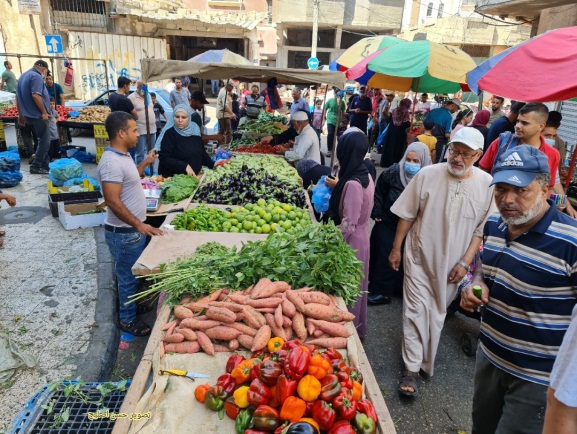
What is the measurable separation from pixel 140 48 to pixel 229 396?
23.1 metres

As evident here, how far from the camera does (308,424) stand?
73.5 inches

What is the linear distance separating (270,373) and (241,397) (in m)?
0.20

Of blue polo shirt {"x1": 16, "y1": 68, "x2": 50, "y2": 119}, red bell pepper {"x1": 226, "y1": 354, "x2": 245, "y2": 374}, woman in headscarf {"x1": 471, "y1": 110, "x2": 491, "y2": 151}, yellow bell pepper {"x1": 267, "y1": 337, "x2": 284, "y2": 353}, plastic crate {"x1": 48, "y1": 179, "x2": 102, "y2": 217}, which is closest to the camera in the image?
red bell pepper {"x1": 226, "y1": 354, "x2": 245, "y2": 374}

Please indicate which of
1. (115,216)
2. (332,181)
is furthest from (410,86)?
(115,216)

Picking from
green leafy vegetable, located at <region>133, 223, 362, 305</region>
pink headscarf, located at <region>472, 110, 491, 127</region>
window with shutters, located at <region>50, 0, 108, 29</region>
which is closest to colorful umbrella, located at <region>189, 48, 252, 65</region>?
pink headscarf, located at <region>472, 110, 491, 127</region>

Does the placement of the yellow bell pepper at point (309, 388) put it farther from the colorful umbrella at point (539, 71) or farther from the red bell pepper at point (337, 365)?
the colorful umbrella at point (539, 71)

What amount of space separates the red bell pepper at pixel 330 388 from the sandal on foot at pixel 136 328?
110 inches

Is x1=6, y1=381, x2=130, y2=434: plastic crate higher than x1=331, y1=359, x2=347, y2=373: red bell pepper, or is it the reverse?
x1=331, y1=359, x2=347, y2=373: red bell pepper

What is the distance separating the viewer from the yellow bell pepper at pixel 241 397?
211 cm

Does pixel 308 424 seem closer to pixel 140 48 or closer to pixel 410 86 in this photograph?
pixel 410 86

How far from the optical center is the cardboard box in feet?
21.6

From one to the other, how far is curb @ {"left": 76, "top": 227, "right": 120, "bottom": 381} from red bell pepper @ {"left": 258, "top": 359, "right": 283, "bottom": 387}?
7.32ft

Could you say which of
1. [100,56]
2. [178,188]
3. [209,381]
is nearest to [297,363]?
[209,381]

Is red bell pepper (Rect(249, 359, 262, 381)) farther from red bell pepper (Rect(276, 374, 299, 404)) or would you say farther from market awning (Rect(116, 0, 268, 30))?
market awning (Rect(116, 0, 268, 30))
